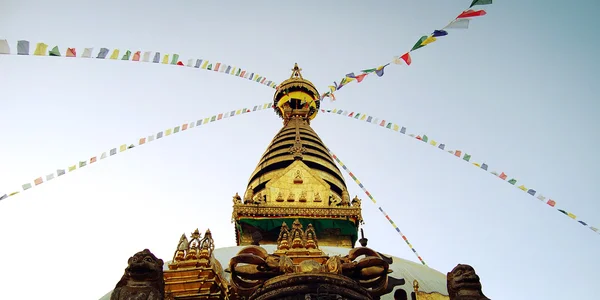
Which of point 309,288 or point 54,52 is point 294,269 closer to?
point 309,288

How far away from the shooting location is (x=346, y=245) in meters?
10.7

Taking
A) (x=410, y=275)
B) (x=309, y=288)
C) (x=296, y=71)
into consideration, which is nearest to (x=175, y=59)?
(x=410, y=275)

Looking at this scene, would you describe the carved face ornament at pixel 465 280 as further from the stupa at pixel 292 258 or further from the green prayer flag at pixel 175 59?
the green prayer flag at pixel 175 59

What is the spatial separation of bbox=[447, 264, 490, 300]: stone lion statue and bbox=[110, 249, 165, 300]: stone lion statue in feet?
7.88

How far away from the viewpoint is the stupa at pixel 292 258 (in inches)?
150

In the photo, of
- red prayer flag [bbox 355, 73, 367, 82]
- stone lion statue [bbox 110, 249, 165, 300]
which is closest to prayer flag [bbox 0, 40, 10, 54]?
stone lion statue [bbox 110, 249, 165, 300]

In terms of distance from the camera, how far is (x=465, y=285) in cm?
379

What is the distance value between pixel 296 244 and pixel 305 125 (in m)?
9.97

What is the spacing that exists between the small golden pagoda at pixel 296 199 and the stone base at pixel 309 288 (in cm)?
637

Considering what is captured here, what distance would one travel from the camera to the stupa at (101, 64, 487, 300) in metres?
3.80

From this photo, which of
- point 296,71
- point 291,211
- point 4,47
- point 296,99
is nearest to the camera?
point 4,47

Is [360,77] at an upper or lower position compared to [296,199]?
upper

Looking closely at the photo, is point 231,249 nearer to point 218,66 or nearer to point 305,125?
point 218,66

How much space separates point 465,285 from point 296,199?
7.20 metres
